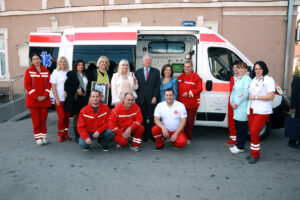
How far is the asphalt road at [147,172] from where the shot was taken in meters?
2.82

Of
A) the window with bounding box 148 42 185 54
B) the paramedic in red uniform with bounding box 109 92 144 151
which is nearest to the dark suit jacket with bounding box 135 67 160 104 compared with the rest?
the paramedic in red uniform with bounding box 109 92 144 151

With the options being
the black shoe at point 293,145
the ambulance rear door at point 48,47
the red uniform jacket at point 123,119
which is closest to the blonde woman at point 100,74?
the red uniform jacket at point 123,119

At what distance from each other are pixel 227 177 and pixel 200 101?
6.06 ft

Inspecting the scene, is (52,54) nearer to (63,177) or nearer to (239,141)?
(63,177)

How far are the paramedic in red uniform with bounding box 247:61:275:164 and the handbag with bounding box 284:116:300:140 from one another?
3.23 ft

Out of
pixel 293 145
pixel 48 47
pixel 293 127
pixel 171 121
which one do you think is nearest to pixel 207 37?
pixel 171 121

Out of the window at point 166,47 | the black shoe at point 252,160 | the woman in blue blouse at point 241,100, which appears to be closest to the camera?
the black shoe at point 252,160

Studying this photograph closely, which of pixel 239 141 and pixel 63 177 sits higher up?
pixel 239 141

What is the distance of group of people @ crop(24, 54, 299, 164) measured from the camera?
12.7ft

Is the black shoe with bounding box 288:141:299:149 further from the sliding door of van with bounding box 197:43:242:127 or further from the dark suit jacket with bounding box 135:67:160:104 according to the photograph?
the dark suit jacket with bounding box 135:67:160:104

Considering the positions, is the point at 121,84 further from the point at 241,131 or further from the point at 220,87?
the point at 241,131

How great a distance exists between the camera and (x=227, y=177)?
3236mm

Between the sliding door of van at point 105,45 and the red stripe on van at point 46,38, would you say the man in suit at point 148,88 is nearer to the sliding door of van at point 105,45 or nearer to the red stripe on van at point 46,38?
the sliding door of van at point 105,45

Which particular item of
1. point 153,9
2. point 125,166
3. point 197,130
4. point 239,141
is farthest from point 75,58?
point 153,9
